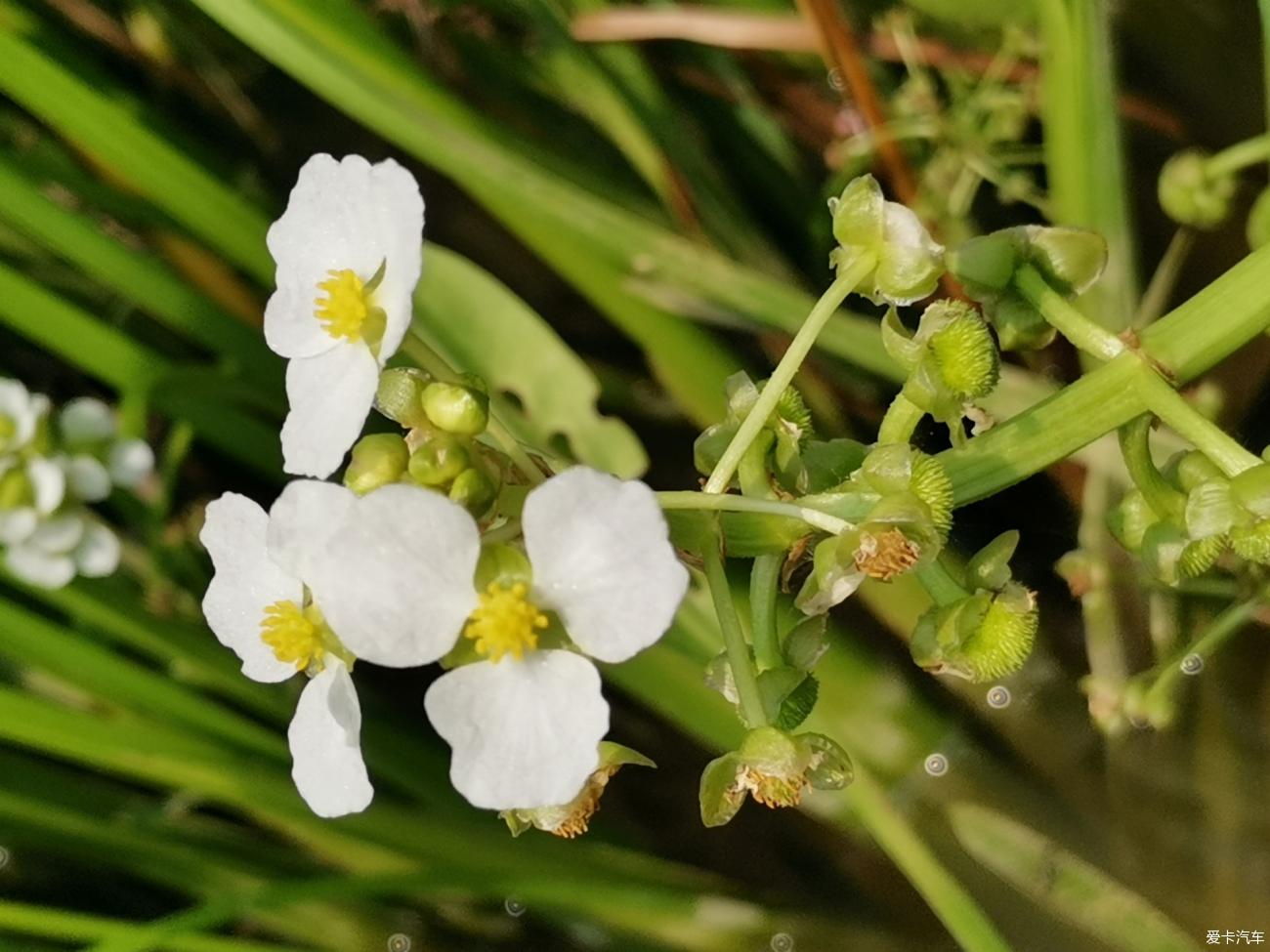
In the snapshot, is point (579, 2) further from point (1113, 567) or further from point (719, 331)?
point (1113, 567)

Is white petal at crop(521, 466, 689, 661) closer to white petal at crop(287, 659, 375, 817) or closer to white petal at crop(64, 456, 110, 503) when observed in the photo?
white petal at crop(287, 659, 375, 817)

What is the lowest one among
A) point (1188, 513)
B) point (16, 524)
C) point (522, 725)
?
point (522, 725)

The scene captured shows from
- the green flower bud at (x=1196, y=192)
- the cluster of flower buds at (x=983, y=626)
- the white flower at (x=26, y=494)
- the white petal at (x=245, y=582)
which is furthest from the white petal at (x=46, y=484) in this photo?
the green flower bud at (x=1196, y=192)

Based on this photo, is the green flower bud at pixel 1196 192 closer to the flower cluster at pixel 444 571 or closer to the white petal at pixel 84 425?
the flower cluster at pixel 444 571

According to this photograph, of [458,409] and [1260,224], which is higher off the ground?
[1260,224]

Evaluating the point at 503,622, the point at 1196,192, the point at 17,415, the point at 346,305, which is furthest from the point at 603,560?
the point at 17,415

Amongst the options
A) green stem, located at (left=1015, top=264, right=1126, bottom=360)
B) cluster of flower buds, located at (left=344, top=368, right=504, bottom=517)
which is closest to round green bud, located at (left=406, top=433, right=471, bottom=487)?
cluster of flower buds, located at (left=344, top=368, right=504, bottom=517)

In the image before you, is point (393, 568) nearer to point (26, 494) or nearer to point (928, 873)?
point (928, 873)
